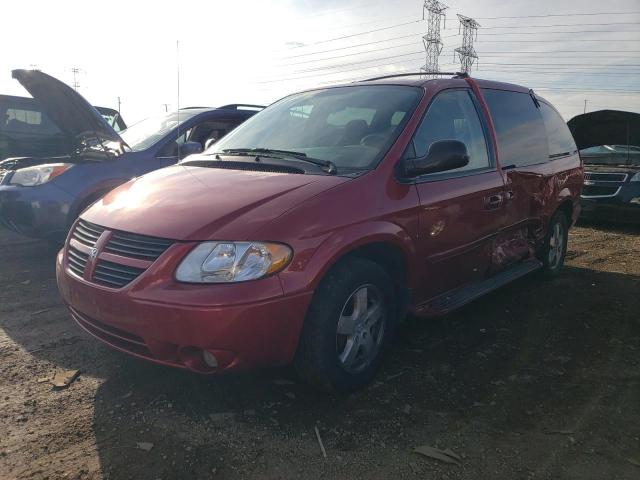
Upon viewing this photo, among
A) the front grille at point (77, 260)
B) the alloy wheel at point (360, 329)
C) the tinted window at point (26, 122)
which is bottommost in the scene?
the alloy wheel at point (360, 329)

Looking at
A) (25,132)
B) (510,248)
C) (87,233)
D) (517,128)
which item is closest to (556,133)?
(517,128)

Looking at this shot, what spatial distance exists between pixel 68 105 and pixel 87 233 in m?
3.35

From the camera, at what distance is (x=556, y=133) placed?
528 centimetres

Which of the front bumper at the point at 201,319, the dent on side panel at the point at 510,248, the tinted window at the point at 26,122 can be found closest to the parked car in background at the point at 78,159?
the front bumper at the point at 201,319

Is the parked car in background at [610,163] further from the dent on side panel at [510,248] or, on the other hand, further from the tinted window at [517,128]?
the dent on side panel at [510,248]

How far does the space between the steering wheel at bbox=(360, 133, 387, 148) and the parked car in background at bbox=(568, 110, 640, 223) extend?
642cm

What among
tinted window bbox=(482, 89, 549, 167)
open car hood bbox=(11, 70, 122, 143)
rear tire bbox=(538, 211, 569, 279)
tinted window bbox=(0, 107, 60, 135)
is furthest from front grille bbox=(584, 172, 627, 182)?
tinted window bbox=(0, 107, 60, 135)

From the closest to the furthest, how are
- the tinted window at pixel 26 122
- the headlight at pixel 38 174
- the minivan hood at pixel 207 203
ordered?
the minivan hood at pixel 207 203
the headlight at pixel 38 174
the tinted window at pixel 26 122

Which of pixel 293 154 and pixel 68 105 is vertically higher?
pixel 68 105

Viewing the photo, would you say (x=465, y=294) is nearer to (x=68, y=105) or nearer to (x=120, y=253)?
(x=120, y=253)

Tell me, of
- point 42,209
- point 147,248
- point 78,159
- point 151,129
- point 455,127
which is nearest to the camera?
point 147,248

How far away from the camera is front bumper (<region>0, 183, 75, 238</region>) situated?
5.02m

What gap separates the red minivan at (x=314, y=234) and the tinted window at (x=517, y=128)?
28 mm

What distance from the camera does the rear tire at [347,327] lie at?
2652mm
